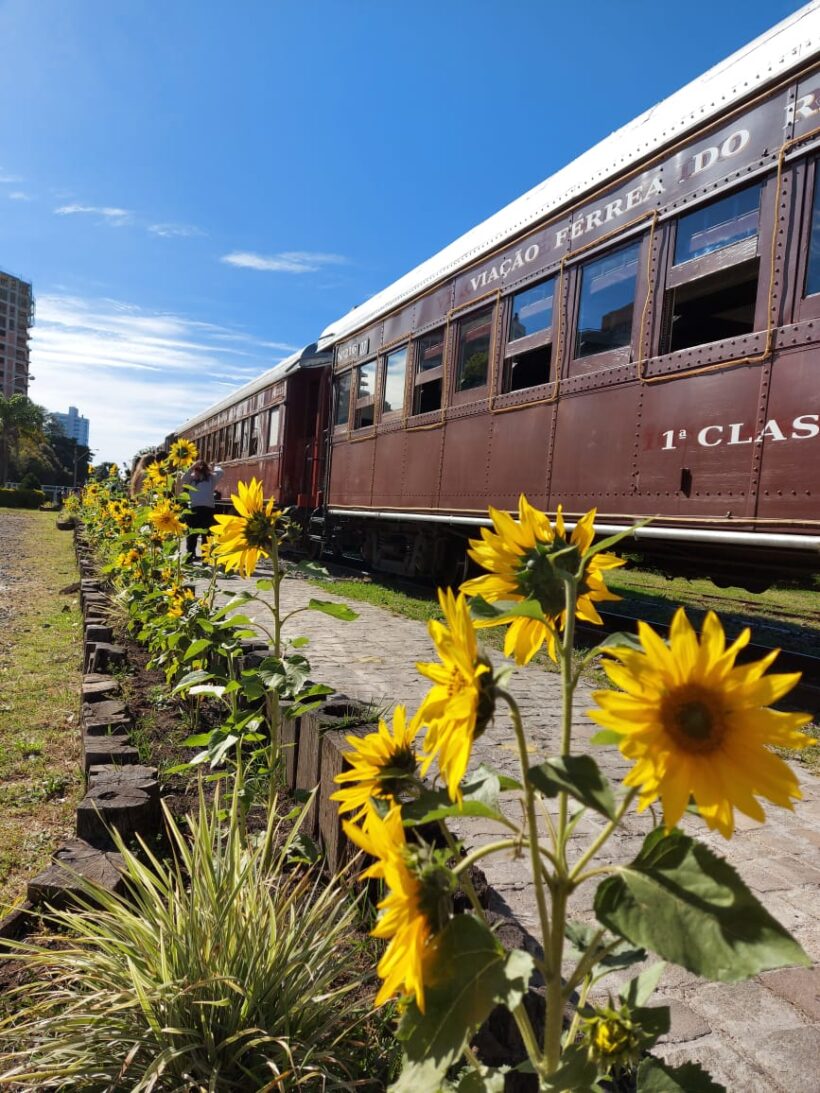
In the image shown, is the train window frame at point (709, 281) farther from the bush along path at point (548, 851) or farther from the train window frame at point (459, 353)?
the bush along path at point (548, 851)

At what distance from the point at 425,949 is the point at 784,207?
4540 mm

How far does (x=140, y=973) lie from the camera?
1.62 m

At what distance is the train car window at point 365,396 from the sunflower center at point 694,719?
30.3 ft

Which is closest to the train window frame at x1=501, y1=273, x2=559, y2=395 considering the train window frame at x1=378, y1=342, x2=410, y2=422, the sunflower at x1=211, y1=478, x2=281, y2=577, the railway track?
the railway track

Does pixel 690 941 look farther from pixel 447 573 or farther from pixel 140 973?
pixel 447 573

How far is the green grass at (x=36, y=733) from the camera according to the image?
9.00 ft

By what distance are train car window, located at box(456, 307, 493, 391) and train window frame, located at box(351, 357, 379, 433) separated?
2346mm

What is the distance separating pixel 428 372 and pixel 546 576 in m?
7.52

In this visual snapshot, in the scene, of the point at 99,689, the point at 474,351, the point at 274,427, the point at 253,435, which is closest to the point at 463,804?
the point at 99,689

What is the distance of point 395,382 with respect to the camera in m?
9.23

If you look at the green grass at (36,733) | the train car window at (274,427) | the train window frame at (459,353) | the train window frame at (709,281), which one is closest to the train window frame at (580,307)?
the train window frame at (709,281)

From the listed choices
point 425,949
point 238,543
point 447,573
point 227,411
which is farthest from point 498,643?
point 227,411

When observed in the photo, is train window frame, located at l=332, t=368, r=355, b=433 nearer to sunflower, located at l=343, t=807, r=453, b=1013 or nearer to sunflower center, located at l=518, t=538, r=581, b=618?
sunflower center, located at l=518, t=538, r=581, b=618

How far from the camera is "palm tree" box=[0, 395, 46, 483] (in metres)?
68.6
